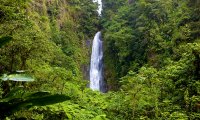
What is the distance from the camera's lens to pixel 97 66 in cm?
2772

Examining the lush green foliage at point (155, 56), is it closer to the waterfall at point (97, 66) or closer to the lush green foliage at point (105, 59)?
the lush green foliage at point (105, 59)

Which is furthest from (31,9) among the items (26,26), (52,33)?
(26,26)

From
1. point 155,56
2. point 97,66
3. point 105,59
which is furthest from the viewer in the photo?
point 105,59

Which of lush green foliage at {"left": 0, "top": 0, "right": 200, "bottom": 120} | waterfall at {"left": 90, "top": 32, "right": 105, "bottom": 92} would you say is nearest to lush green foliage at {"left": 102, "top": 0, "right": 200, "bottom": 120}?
lush green foliage at {"left": 0, "top": 0, "right": 200, "bottom": 120}

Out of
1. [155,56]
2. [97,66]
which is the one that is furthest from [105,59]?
[155,56]

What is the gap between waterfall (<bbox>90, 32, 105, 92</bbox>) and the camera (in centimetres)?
2610

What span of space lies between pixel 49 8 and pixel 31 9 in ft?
14.3

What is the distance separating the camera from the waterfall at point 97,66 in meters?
26.1

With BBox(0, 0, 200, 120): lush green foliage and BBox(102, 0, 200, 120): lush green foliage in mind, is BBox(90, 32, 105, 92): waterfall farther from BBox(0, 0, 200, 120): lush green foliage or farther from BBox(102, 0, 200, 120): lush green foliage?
BBox(102, 0, 200, 120): lush green foliage

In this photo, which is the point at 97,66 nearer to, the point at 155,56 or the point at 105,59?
the point at 105,59

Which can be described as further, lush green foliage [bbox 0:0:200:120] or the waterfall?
the waterfall

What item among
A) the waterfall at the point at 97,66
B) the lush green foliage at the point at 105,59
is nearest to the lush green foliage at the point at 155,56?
the lush green foliage at the point at 105,59

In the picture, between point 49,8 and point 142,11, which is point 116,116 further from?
point 49,8

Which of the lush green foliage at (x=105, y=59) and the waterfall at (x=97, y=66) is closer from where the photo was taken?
the lush green foliage at (x=105, y=59)
